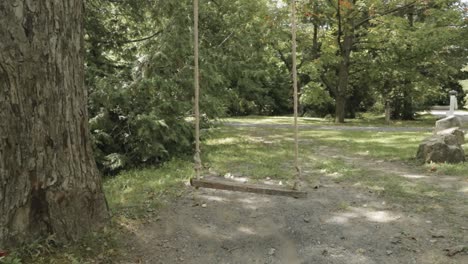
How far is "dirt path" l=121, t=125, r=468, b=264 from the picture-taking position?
3.75 m

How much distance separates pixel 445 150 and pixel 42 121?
6.35 m

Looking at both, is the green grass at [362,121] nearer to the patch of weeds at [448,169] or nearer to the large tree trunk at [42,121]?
the patch of weeds at [448,169]

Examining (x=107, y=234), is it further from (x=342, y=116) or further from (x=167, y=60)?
(x=342, y=116)

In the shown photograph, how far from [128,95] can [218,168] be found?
79.8 inches

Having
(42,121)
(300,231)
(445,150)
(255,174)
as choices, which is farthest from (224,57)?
(42,121)

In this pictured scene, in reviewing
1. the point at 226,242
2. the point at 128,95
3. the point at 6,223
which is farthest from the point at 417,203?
the point at 128,95

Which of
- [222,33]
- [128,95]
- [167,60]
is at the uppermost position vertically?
[222,33]

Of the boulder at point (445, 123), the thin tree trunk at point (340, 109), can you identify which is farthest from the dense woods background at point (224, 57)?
the boulder at point (445, 123)

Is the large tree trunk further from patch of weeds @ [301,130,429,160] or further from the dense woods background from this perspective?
patch of weeds @ [301,130,429,160]

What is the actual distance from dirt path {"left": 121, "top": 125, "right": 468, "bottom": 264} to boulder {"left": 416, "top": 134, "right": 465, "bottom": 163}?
1.68 m

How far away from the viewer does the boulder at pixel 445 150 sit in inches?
273

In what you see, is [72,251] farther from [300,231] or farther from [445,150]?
[445,150]

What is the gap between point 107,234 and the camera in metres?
3.79

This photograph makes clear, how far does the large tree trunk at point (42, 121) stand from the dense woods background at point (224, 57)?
11.1 ft
